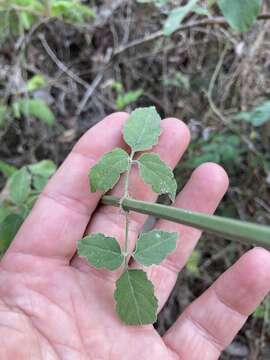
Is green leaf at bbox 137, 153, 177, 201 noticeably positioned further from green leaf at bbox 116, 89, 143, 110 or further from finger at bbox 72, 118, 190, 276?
green leaf at bbox 116, 89, 143, 110

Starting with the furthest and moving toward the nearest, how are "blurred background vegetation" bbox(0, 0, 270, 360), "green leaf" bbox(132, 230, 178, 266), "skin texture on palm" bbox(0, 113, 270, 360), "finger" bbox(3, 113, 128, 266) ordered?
1. "blurred background vegetation" bbox(0, 0, 270, 360)
2. "finger" bbox(3, 113, 128, 266)
3. "skin texture on palm" bbox(0, 113, 270, 360)
4. "green leaf" bbox(132, 230, 178, 266)

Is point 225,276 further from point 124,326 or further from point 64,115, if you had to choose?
point 64,115

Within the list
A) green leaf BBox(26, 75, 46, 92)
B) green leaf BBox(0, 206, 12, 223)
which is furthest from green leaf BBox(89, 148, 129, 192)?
green leaf BBox(26, 75, 46, 92)

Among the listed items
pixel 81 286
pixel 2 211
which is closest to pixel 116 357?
pixel 81 286

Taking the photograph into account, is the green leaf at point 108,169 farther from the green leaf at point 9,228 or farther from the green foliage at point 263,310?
the green foliage at point 263,310

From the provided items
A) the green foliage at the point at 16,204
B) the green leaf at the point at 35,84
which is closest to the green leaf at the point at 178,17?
the green foliage at the point at 16,204

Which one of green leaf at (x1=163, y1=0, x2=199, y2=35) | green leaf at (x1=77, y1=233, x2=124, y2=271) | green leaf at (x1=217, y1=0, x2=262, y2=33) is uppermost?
green leaf at (x1=217, y1=0, x2=262, y2=33)

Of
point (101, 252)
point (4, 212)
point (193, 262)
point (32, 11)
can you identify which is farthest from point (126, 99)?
point (101, 252)
